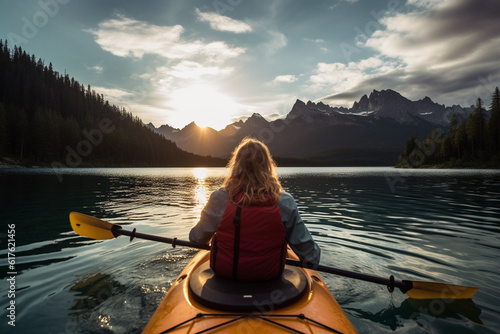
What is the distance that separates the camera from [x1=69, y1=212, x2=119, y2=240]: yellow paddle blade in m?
6.74

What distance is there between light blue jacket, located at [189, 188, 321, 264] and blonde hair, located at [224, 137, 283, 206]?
157 mm

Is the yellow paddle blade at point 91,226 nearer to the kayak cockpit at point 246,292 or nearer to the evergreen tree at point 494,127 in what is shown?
the kayak cockpit at point 246,292

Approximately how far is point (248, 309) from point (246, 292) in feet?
0.76

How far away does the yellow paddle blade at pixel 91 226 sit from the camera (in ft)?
22.1

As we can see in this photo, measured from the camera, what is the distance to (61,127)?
94312mm

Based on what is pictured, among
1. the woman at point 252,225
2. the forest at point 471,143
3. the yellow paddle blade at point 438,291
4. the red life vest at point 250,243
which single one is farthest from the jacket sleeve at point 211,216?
the forest at point 471,143

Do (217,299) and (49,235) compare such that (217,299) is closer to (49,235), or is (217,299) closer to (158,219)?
(49,235)

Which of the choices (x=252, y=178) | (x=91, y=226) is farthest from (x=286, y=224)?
(x=91, y=226)

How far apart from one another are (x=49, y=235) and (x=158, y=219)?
471 centimetres

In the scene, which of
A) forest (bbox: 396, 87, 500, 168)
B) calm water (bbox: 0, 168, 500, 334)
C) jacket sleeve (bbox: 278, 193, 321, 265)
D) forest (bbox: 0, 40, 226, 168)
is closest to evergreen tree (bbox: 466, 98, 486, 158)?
forest (bbox: 396, 87, 500, 168)

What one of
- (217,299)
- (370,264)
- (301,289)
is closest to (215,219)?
(217,299)

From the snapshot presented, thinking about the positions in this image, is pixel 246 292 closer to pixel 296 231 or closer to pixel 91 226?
pixel 296 231

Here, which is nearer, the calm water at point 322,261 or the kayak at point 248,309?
the kayak at point 248,309

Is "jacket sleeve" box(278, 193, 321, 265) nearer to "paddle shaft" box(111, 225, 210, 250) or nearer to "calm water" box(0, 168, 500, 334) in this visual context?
"calm water" box(0, 168, 500, 334)
